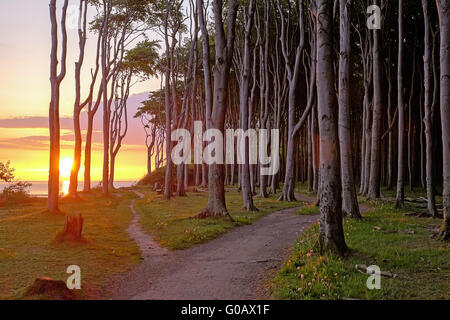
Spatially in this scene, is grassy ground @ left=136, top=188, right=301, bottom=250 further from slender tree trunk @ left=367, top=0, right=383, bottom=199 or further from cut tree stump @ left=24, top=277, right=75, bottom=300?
slender tree trunk @ left=367, top=0, right=383, bottom=199

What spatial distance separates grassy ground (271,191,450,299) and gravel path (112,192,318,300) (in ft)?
2.13

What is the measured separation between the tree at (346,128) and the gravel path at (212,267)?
7.86 feet

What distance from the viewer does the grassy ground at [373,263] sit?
6152 mm

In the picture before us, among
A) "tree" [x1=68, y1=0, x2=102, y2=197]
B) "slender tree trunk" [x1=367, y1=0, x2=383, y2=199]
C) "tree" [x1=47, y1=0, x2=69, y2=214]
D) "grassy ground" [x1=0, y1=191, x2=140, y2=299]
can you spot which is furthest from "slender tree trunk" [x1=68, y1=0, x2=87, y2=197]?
"slender tree trunk" [x1=367, y1=0, x2=383, y2=199]

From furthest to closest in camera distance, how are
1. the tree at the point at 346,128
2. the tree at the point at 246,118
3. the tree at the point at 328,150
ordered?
the tree at the point at 246,118
the tree at the point at 346,128
the tree at the point at 328,150

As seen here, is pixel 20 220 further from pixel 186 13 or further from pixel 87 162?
pixel 186 13

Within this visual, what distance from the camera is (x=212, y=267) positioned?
8.48 m

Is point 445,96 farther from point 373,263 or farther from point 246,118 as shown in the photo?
point 246,118

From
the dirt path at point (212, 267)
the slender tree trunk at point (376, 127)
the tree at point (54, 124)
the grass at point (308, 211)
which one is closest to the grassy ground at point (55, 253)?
the dirt path at point (212, 267)

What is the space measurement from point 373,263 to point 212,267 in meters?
3.60

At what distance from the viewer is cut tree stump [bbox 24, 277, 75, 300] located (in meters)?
6.21

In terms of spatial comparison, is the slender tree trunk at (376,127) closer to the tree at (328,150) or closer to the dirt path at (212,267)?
the dirt path at (212,267)
